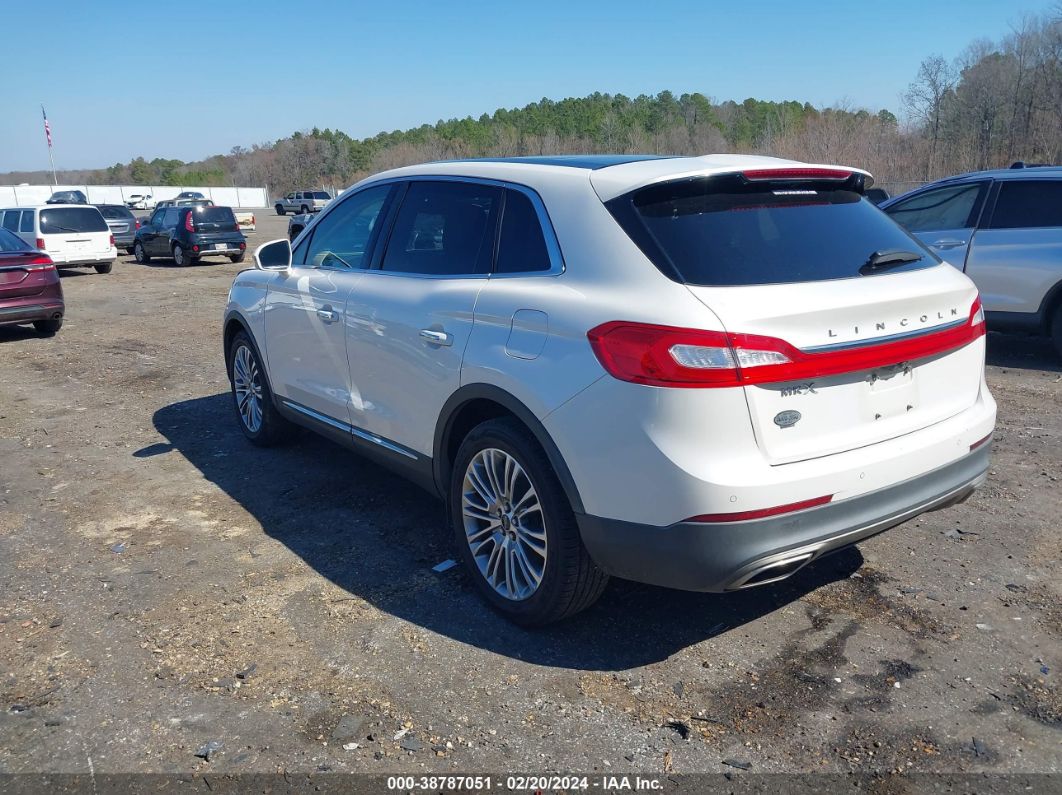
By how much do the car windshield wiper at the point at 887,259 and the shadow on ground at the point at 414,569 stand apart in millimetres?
1497

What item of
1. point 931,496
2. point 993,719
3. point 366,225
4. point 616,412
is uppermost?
point 366,225

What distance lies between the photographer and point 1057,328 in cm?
807

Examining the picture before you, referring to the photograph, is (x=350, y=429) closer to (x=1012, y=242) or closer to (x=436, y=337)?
(x=436, y=337)

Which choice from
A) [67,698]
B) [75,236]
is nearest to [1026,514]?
[67,698]

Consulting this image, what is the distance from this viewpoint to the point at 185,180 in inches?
4456

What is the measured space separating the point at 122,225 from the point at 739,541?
27.5 m

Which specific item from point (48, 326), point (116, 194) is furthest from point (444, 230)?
point (116, 194)

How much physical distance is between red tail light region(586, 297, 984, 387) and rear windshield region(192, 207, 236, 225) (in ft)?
72.0

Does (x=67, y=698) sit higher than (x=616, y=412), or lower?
lower

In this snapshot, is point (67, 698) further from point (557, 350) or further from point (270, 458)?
point (270, 458)

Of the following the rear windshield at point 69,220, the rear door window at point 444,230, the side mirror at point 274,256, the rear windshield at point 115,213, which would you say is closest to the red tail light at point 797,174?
the rear door window at point 444,230

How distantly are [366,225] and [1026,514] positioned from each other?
12.9 feet

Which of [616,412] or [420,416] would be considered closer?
[616,412]

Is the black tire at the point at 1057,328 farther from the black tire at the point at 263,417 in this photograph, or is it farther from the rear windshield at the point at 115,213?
the rear windshield at the point at 115,213
